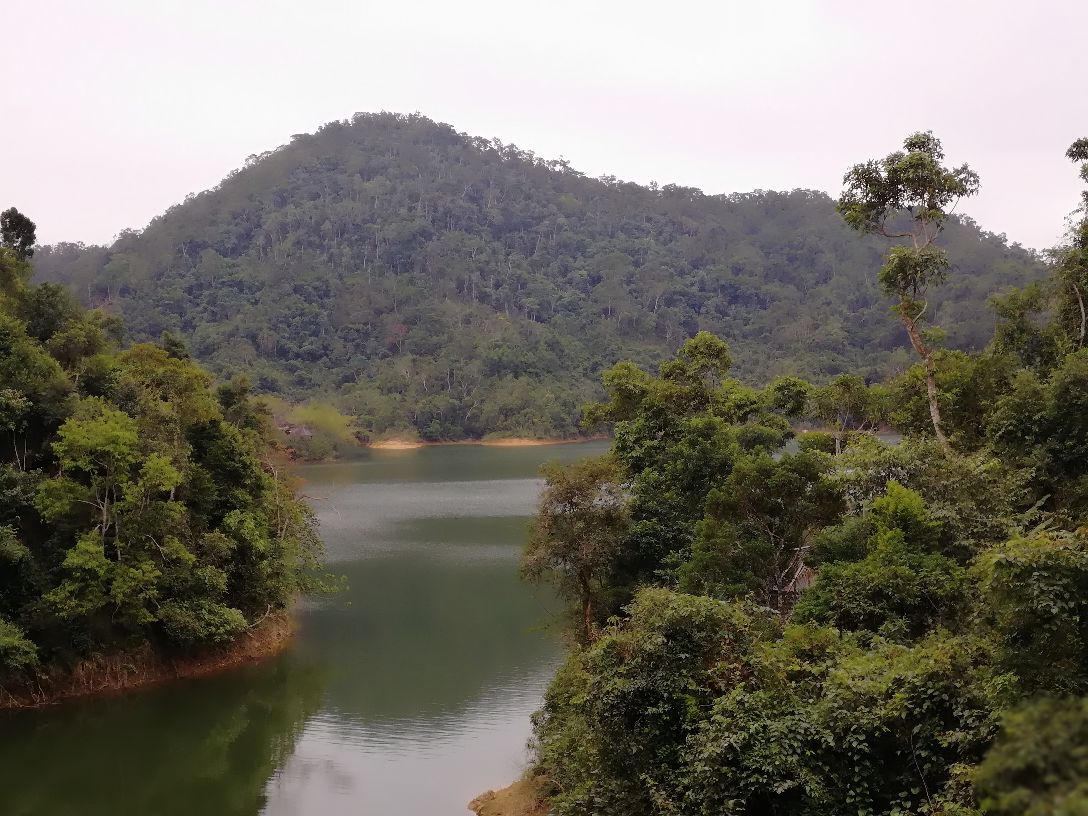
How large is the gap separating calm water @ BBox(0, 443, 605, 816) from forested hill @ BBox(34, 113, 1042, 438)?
51.6 m

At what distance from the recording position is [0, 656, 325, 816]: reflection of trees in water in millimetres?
13737

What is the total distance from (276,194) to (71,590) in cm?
11138

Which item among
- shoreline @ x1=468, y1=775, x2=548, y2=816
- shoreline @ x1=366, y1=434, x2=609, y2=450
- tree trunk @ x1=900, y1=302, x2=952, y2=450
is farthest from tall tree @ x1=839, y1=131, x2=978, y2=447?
shoreline @ x1=366, y1=434, x2=609, y2=450

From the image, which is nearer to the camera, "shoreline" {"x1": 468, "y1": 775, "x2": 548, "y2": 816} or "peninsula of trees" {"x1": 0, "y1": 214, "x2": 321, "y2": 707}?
"shoreline" {"x1": 468, "y1": 775, "x2": 548, "y2": 816}

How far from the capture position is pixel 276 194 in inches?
4683

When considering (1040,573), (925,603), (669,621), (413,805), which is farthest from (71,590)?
(1040,573)

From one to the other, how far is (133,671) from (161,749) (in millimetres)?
2771

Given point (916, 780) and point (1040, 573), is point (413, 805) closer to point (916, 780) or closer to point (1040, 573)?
point (916, 780)

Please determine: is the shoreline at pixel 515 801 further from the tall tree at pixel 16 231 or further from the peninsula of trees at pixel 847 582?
the tall tree at pixel 16 231

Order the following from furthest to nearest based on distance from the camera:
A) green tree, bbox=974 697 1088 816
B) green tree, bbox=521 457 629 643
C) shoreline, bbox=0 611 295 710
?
shoreline, bbox=0 611 295 710 < green tree, bbox=521 457 629 643 < green tree, bbox=974 697 1088 816

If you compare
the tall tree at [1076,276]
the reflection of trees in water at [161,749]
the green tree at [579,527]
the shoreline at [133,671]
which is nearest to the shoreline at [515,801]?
the green tree at [579,527]

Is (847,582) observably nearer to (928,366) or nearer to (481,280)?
(928,366)

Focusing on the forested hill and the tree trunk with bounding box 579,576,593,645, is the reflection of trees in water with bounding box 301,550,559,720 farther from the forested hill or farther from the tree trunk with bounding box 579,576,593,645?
the forested hill

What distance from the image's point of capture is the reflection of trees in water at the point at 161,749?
45.1 ft
